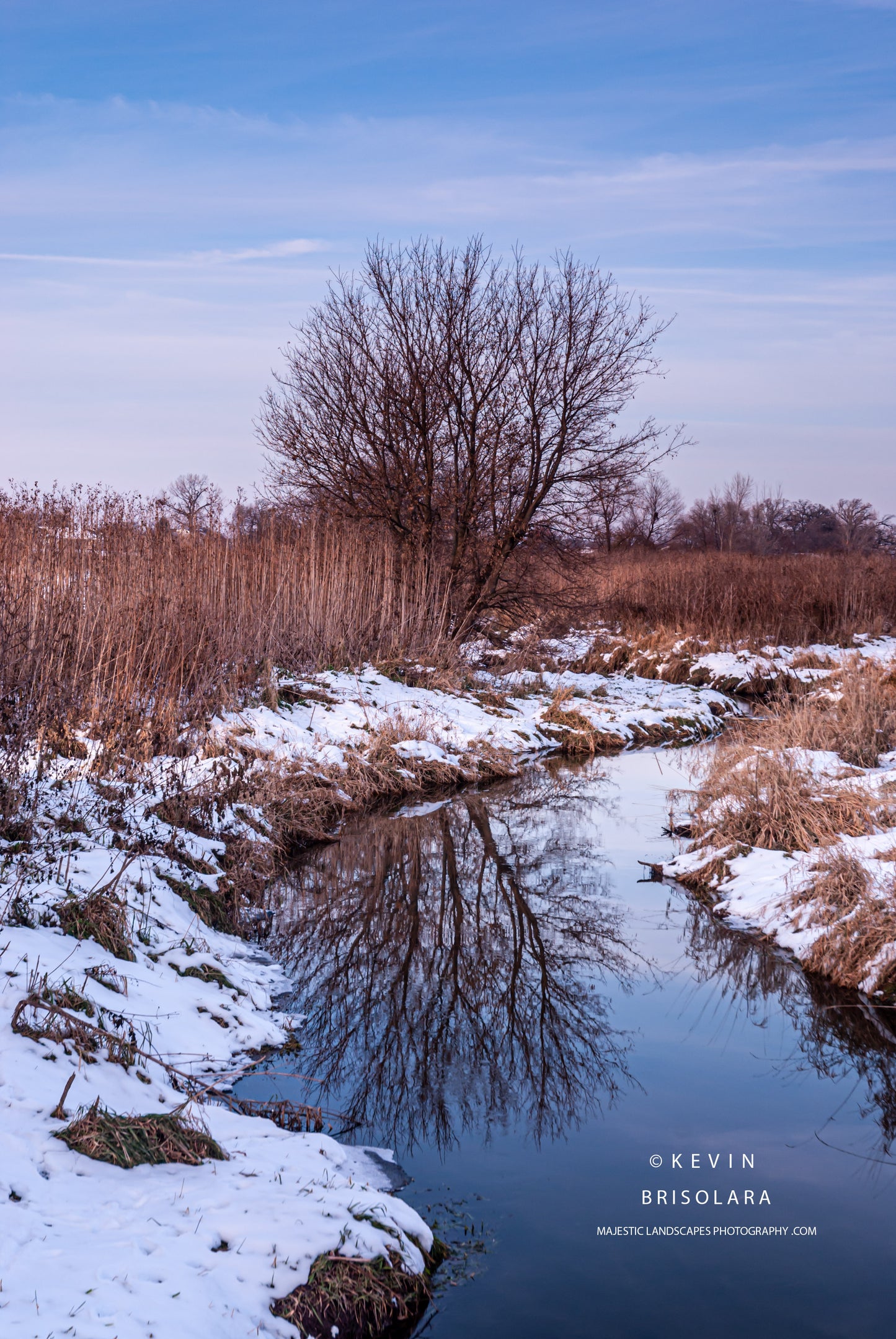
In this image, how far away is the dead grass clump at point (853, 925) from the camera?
18.7 feet

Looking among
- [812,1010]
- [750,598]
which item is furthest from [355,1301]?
[750,598]

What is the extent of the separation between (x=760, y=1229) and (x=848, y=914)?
2698 mm

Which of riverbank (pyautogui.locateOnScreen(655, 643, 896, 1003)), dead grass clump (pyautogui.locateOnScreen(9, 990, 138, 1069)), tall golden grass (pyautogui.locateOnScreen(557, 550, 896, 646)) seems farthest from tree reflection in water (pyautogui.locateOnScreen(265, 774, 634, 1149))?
tall golden grass (pyautogui.locateOnScreen(557, 550, 896, 646))

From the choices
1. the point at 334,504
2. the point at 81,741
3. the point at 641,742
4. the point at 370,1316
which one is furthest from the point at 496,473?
the point at 370,1316

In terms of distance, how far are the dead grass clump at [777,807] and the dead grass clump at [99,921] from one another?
4.37 m

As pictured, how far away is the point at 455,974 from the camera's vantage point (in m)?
6.08

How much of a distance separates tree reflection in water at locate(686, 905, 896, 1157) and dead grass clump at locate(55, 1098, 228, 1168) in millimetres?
2874

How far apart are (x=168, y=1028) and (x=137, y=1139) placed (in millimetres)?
1218

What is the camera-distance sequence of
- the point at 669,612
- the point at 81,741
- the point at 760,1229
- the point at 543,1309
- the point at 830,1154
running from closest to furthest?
the point at 543,1309, the point at 760,1229, the point at 830,1154, the point at 81,741, the point at 669,612

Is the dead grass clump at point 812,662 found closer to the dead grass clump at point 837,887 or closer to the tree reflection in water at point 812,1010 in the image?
the tree reflection in water at point 812,1010

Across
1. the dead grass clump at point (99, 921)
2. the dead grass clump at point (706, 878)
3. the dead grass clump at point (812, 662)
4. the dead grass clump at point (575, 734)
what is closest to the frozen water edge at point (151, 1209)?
the dead grass clump at point (99, 921)

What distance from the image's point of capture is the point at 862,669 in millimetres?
14266

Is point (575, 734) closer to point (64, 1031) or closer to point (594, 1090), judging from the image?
point (594, 1090)

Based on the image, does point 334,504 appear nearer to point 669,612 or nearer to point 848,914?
point 669,612
